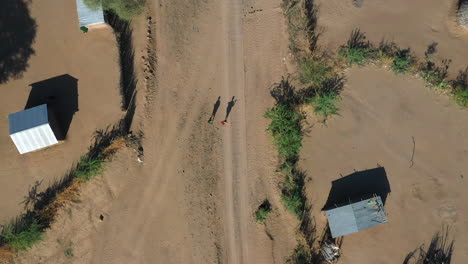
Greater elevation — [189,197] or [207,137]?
[207,137]

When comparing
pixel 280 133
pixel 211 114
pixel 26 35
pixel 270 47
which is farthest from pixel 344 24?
pixel 26 35

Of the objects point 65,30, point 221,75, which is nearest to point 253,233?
point 221,75

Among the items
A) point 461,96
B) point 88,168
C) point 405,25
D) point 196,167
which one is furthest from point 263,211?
point 405,25

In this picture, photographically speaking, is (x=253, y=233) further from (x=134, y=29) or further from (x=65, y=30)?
(x=65, y=30)

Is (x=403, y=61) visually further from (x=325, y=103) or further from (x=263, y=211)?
(x=263, y=211)

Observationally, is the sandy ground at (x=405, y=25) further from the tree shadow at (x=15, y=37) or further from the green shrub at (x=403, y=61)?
the tree shadow at (x=15, y=37)

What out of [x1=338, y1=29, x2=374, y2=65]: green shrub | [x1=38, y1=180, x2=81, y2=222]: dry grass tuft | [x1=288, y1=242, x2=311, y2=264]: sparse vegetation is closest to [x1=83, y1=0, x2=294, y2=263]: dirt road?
[x1=288, y1=242, x2=311, y2=264]: sparse vegetation

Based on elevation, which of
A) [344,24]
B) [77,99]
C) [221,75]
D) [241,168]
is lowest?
[241,168]

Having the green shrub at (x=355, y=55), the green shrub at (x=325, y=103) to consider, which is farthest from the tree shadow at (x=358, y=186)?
the green shrub at (x=355, y=55)
